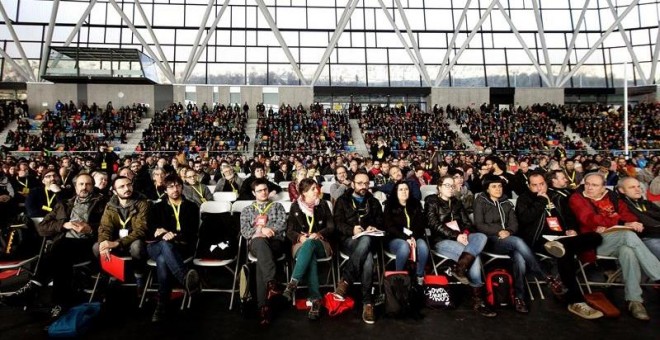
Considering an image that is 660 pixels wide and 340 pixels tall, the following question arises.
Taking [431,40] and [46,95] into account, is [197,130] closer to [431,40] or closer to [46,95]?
[46,95]

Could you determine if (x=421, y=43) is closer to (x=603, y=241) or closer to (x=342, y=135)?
(x=342, y=135)

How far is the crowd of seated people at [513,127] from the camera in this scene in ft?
82.0

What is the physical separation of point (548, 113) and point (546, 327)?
3265 cm

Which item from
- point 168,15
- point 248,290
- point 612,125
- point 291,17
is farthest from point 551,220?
point 168,15

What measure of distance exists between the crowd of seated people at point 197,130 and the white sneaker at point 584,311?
19.7 meters

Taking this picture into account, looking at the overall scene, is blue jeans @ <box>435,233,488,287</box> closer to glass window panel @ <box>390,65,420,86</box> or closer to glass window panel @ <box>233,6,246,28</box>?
glass window panel @ <box>390,65,420,86</box>

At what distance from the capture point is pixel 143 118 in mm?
30188

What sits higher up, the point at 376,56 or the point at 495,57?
the point at 376,56

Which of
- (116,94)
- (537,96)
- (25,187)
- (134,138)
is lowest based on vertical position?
(25,187)

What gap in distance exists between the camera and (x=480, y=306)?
426cm

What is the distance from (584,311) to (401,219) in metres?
2.10

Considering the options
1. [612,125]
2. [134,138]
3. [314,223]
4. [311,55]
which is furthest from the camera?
[311,55]

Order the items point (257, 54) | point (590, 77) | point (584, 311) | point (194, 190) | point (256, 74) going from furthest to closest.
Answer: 1. point (590, 77)
2. point (257, 54)
3. point (256, 74)
4. point (194, 190)
5. point (584, 311)

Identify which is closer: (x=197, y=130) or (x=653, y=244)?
(x=653, y=244)
